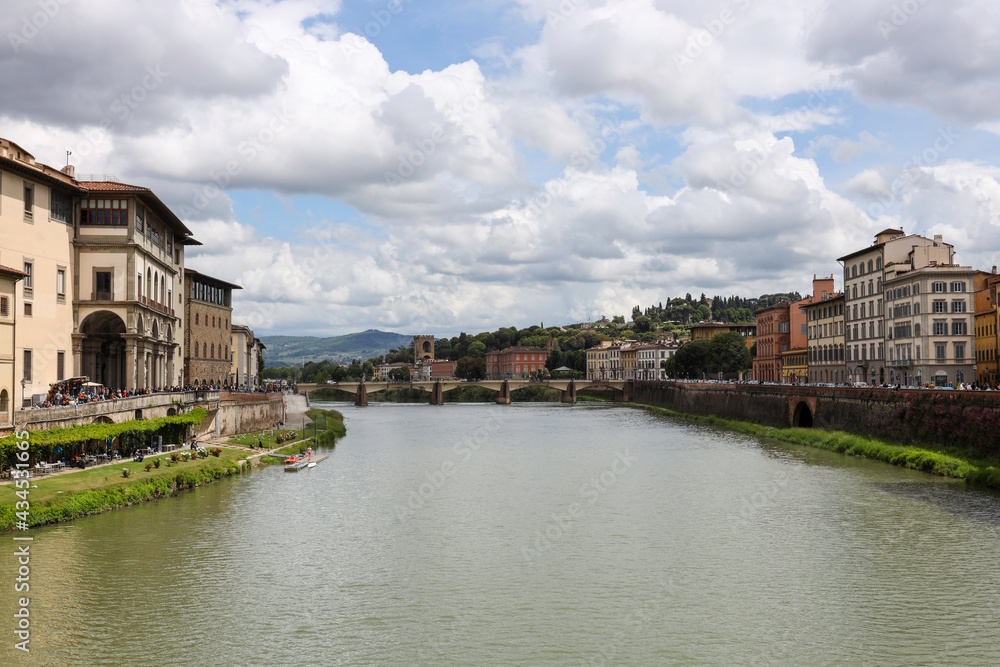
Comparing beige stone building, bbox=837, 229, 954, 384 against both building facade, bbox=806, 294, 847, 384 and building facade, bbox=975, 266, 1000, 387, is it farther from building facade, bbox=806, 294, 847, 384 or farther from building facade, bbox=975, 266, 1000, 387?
building facade, bbox=975, 266, 1000, 387

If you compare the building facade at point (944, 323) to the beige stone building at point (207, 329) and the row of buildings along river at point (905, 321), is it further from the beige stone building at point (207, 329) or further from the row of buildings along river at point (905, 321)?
the beige stone building at point (207, 329)

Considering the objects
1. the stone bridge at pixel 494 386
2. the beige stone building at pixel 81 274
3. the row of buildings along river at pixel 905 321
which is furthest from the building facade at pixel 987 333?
the stone bridge at pixel 494 386

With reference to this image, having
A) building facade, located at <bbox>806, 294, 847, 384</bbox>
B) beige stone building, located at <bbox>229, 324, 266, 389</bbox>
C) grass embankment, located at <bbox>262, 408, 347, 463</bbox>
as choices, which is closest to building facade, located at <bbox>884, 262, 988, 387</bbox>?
building facade, located at <bbox>806, 294, 847, 384</bbox>

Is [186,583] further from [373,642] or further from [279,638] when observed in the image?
[373,642]

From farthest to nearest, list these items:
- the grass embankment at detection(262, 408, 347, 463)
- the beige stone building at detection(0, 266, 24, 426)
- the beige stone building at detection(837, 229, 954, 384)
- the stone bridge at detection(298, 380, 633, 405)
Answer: the stone bridge at detection(298, 380, 633, 405)
the beige stone building at detection(837, 229, 954, 384)
the grass embankment at detection(262, 408, 347, 463)
the beige stone building at detection(0, 266, 24, 426)

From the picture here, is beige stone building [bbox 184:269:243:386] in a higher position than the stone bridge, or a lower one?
higher

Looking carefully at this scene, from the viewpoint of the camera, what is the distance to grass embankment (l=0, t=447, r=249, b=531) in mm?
27172

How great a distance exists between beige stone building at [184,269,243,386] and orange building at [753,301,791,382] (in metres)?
65.2

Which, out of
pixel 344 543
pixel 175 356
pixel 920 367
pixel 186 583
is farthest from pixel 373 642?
pixel 920 367

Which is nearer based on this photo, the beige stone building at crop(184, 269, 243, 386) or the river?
the river

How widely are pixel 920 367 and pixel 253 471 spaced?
50.7 meters

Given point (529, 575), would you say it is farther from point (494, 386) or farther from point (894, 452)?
point (494, 386)

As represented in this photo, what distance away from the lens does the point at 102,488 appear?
31.0 metres

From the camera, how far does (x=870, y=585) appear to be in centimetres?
2198
